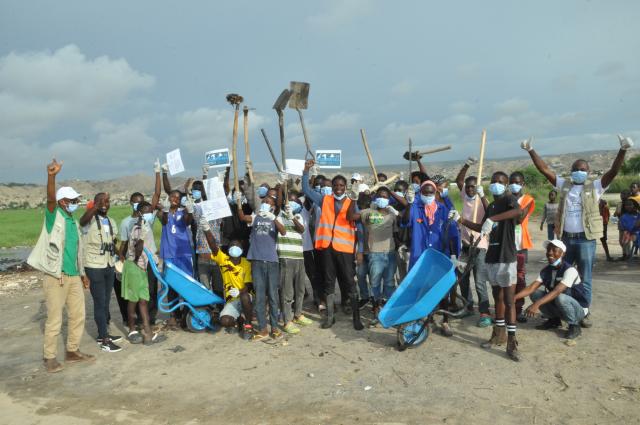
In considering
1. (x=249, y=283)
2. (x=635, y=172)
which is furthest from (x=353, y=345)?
(x=635, y=172)

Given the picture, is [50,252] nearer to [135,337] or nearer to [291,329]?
[135,337]

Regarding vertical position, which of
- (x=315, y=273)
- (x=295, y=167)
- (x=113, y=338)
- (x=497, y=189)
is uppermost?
(x=295, y=167)

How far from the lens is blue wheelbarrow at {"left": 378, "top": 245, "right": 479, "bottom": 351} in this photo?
214 inches

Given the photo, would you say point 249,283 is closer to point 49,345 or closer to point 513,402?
point 49,345

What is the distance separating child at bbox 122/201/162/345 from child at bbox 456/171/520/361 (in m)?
4.43

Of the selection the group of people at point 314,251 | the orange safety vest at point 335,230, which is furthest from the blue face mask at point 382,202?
the orange safety vest at point 335,230

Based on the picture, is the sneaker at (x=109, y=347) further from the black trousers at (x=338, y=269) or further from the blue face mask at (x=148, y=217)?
the black trousers at (x=338, y=269)

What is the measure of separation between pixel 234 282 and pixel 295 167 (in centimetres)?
207

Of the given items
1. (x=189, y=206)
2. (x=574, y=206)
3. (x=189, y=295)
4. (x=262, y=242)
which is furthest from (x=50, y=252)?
(x=574, y=206)

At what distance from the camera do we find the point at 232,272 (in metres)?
6.62

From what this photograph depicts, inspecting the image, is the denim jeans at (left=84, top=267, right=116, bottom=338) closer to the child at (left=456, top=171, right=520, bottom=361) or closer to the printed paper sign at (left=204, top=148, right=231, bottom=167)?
the printed paper sign at (left=204, top=148, right=231, bottom=167)

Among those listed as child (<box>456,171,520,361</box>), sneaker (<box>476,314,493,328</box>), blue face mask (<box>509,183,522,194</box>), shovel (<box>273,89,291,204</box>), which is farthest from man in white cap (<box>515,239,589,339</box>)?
shovel (<box>273,89,291,204</box>)

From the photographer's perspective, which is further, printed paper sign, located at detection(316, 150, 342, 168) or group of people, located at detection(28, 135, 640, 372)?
printed paper sign, located at detection(316, 150, 342, 168)

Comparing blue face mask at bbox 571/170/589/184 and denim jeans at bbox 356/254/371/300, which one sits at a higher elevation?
blue face mask at bbox 571/170/589/184
